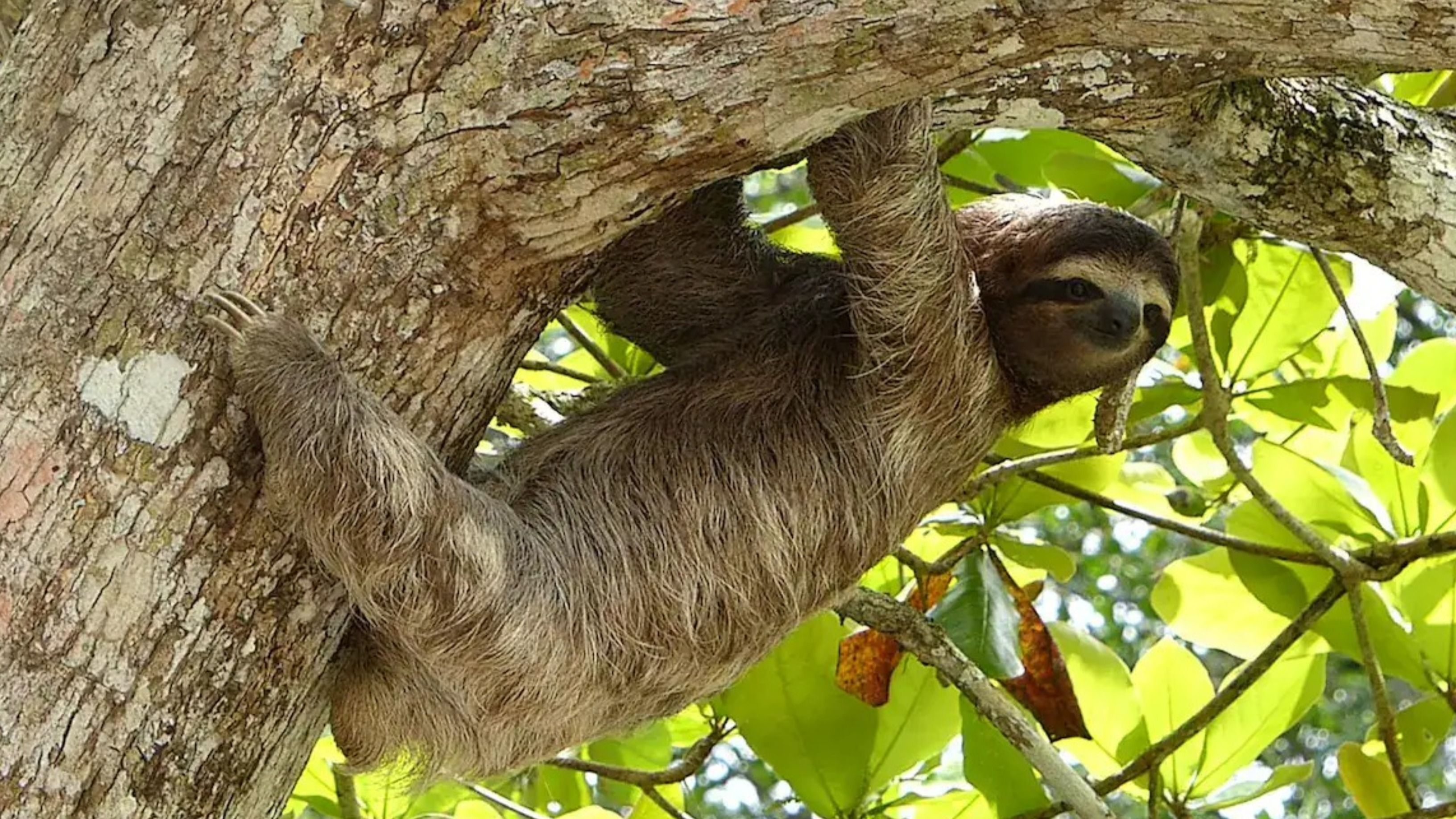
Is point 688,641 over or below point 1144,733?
below

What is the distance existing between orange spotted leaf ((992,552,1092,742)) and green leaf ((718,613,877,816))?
63cm

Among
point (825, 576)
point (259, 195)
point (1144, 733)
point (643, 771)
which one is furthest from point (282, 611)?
point (1144, 733)

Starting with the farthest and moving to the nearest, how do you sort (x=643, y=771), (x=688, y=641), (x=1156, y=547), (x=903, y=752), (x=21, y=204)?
(x=1156, y=547)
(x=643, y=771)
(x=903, y=752)
(x=688, y=641)
(x=21, y=204)

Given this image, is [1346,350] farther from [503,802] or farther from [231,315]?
[231,315]

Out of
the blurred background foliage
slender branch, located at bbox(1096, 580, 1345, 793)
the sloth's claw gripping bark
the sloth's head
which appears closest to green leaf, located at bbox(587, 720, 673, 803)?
the blurred background foliage

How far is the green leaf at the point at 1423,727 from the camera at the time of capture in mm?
5512

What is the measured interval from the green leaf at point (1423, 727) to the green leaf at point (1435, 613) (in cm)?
28

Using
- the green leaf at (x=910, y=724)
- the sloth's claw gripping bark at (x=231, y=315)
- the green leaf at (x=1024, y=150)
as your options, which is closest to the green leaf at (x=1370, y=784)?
the green leaf at (x=910, y=724)

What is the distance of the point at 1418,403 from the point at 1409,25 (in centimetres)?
277

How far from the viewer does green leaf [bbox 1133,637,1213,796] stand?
207 inches

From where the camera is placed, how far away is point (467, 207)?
3.15 meters

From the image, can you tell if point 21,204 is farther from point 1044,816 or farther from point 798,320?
point 1044,816

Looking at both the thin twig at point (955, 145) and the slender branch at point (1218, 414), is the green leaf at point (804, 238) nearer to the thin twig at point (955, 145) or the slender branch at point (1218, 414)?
the thin twig at point (955, 145)

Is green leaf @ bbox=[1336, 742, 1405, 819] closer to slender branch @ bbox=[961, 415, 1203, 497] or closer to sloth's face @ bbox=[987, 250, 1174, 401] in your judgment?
slender branch @ bbox=[961, 415, 1203, 497]
